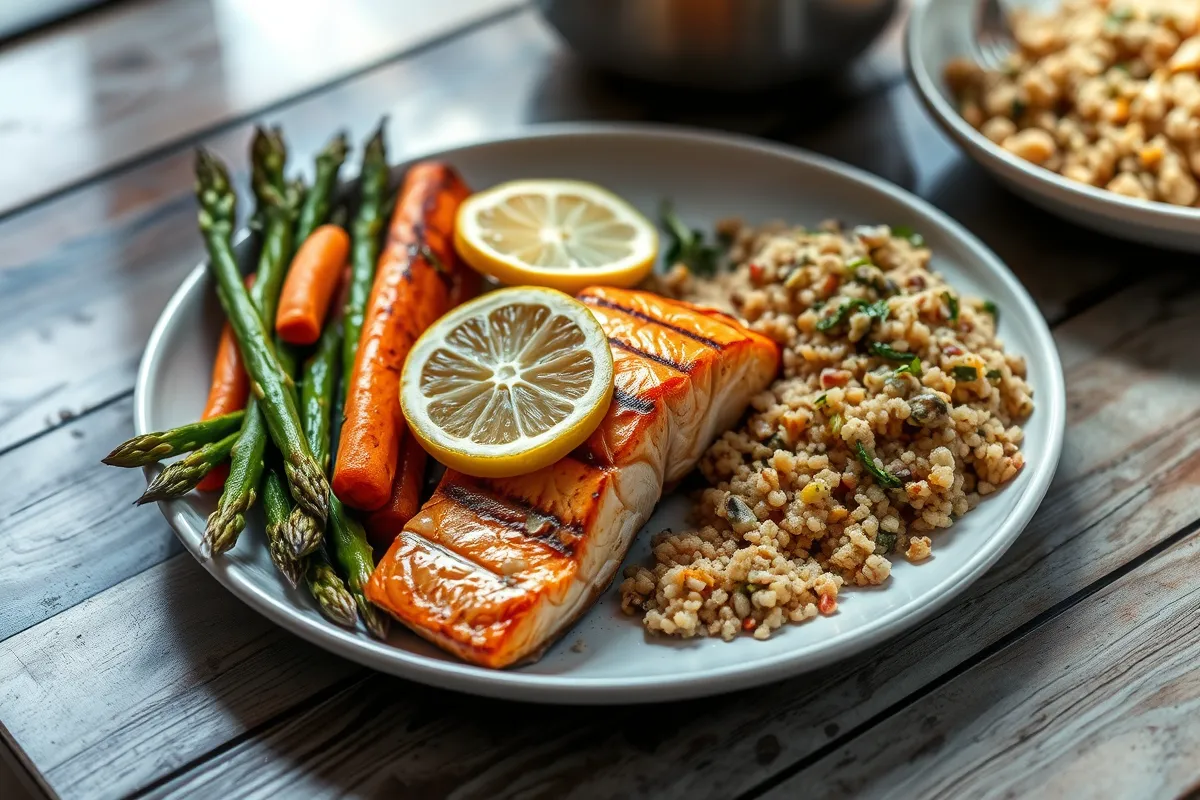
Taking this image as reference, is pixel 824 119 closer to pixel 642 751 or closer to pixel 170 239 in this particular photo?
pixel 170 239

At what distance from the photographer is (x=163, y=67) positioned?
13.7 feet

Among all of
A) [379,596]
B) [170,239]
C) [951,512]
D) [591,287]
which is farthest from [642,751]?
[170,239]

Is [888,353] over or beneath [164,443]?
beneath

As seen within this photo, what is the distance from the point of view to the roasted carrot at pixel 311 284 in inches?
115

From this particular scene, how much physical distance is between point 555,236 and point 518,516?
3.19ft

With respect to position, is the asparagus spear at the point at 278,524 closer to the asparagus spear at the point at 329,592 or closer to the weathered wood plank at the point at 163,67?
the asparagus spear at the point at 329,592

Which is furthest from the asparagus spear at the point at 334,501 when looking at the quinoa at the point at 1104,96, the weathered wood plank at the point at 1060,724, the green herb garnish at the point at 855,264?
the quinoa at the point at 1104,96

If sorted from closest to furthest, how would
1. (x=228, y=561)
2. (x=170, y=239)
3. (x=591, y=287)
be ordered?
1. (x=228, y=561)
2. (x=591, y=287)
3. (x=170, y=239)

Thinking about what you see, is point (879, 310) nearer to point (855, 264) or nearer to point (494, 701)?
point (855, 264)

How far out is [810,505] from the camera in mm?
2564

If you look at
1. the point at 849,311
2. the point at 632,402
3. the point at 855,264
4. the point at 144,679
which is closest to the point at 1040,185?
the point at 855,264

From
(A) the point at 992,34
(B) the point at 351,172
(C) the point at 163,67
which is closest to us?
(B) the point at 351,172

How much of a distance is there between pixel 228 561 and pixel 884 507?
55.9 inches

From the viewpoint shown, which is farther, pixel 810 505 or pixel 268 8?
pixel 268 8
